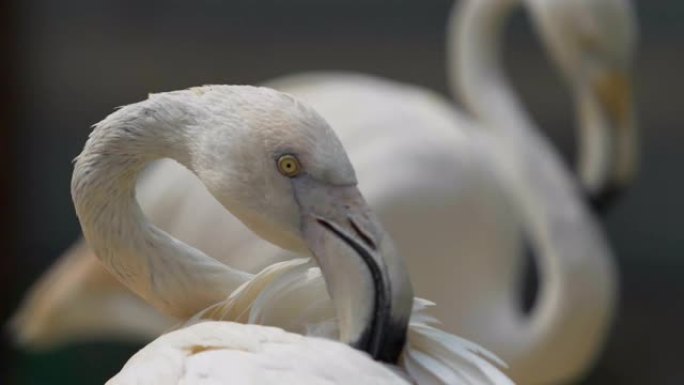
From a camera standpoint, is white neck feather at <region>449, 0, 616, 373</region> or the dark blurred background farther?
the dark blurred background

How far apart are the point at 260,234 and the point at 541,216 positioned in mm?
2681

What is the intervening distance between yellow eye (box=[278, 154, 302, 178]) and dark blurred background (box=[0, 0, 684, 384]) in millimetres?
4790

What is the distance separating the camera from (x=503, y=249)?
4.88 meters

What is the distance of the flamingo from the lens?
6.76ft

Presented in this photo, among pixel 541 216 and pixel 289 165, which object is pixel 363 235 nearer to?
pixel 289 165

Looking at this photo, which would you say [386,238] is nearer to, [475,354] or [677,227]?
[475,354]

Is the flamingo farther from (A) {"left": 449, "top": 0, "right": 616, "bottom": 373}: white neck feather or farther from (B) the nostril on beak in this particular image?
(A) {"left": 449, "top": 0, "right": 616, "bottom": 373}: white neck feather

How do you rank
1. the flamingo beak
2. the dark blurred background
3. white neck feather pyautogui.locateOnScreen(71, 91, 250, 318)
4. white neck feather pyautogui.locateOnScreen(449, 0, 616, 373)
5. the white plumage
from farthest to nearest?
1. the dark blurred background
2. white neck feather pyautogui.locateOnScreen(449, 0, 616, 373)
3. white neck feather pyautogui.locateOnScreen(71, 91, 250, 318)
4. the flamingo beak
5. the white plumage

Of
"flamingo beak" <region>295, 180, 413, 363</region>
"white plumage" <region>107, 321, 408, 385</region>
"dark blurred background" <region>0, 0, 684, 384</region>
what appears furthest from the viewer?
"dark blurred background" <region>0, 0, 684, 384</region>

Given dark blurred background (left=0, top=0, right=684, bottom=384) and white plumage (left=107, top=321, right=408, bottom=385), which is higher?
white plumage (left=107, top=321, right=408, bottom=385)

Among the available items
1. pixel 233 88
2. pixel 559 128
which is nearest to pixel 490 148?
pixel 559 128

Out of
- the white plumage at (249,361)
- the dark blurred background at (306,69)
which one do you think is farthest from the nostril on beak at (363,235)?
the dark blurred background at (306,69)

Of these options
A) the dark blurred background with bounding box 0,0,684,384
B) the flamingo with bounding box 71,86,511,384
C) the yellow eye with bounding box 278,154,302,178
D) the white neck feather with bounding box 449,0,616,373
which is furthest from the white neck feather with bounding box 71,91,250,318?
the dark blurred background with bounding box 0,0,684,384

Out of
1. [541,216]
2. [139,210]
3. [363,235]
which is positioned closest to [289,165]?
[363,235]
